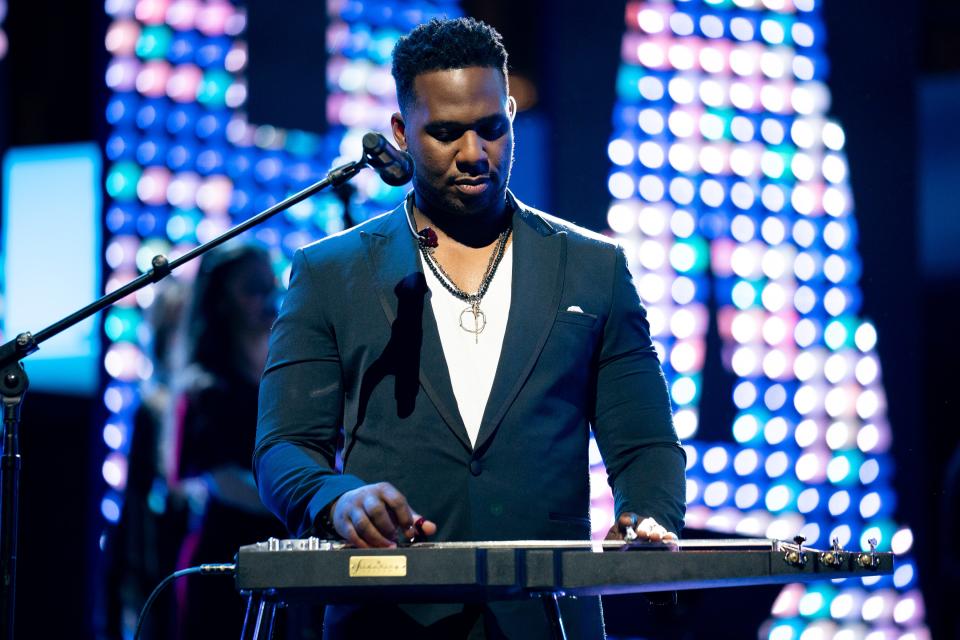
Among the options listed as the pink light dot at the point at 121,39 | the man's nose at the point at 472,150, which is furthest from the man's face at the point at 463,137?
the pink light dot at the point at 121,39

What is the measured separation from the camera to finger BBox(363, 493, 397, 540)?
1.74m

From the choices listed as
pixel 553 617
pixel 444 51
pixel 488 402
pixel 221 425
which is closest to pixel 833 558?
pixel 553 617

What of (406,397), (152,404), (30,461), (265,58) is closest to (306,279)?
(406,397)

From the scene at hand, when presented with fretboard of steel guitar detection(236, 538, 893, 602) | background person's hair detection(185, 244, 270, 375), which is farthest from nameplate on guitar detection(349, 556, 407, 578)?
background person's hair detection(185, 244, 270, 375)

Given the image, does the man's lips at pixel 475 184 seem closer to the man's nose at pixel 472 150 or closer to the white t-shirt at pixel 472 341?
the man's nose at pixel 472 150

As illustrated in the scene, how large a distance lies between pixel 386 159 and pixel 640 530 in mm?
747

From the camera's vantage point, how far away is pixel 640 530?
176 cm

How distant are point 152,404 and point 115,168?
0.89 metres

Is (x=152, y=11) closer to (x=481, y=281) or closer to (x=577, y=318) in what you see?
(x=481, y=281)

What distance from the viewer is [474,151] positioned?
7.30 ft

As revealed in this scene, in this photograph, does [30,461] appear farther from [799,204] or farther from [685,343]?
[799,204]

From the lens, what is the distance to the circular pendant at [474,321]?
2.28 meters

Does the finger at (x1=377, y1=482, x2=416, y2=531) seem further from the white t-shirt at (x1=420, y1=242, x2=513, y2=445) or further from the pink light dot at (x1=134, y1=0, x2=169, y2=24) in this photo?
the pink light dot at (x1=134, y1=0, x2=169, y2=24)

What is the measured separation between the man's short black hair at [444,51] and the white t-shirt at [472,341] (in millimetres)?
359
